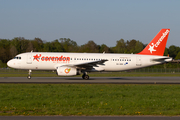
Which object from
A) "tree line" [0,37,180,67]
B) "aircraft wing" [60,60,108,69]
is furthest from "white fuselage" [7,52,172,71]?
"tree line" [0,37,180,67]

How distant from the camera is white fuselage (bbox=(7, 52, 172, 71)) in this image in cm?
3288

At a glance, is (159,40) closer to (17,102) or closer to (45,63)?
(45,63)

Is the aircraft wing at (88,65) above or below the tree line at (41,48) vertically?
below

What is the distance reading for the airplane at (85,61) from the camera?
32.5 m

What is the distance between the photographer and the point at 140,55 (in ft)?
117

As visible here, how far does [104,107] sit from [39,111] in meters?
3.48

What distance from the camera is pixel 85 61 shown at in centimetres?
3394

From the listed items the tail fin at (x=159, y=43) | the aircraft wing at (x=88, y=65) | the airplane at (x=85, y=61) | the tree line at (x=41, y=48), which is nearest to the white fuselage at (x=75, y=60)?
the airplane at (x=85, y=61)

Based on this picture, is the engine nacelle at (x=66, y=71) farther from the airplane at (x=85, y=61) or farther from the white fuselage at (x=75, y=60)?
the white fuselage at (x=75, y=60)

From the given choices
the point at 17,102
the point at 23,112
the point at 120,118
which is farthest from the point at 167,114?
the point at 17,102

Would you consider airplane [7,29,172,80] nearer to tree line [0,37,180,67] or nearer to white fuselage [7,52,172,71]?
white fuselage [7,52,172,71]

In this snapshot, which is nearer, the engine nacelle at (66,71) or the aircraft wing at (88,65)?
the engine nacelle at (66,71)

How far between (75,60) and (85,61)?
1.53 metres

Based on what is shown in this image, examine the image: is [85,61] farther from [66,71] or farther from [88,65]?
[66,71]
